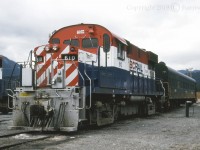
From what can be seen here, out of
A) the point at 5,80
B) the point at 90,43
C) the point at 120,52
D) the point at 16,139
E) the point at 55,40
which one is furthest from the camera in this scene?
the point at 5,80

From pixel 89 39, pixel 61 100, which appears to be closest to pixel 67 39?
pixel 89 39

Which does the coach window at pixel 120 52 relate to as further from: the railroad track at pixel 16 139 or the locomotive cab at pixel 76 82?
the railroad track at pixel 16 139

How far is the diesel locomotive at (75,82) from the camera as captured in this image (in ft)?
29.2

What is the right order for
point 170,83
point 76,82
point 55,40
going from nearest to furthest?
1. point 76,82
2. point 55,40
3. point 170,83

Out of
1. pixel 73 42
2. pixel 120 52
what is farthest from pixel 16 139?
pixel 120 52

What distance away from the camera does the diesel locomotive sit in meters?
8.91

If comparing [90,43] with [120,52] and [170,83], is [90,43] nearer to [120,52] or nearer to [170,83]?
[120,52]

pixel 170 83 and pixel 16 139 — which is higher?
pixel 170 83

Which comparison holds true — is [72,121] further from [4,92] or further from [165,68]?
[165,68]

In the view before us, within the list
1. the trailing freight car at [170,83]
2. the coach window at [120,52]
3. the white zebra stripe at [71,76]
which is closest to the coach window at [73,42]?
the coach window at [120,52]

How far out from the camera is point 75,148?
6836 millimetres

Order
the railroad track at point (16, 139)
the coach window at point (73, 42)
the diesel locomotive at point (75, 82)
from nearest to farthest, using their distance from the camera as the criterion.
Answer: the railroad track at point (16, 139)
the diesel locomotive at point (75, 82)
the coach window at point (73, 42)

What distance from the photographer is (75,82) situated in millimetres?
9477

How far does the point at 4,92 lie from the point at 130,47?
29.1 ft
